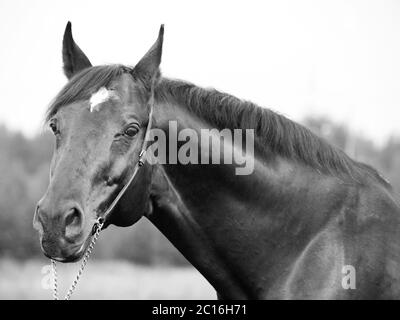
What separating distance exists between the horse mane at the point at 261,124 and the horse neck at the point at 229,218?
0.75 feet

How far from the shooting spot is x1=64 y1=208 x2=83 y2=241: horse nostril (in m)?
4.48

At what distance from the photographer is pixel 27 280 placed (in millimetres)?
39844

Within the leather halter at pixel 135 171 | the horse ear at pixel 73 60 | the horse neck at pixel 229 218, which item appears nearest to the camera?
the leather halter at pixel 135 171

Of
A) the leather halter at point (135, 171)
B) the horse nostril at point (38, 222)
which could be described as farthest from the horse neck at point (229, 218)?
the horse nostril at point (38, 222)

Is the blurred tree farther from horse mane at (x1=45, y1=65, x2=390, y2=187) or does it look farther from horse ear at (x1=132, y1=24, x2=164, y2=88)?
horse ear at (x1=132, y1=24, x2=164, y2=88)

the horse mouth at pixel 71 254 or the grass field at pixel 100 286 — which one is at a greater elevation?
the grass field at pixel 100 286

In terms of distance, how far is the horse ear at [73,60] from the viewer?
214 inches

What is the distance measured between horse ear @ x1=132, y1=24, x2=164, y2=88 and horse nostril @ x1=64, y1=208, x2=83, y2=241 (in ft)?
4.62

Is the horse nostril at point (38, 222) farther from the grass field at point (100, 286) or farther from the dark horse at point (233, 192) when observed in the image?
the grass field at point (100, 286)

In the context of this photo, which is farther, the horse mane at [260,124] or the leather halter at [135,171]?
the horse mane at [260,124]

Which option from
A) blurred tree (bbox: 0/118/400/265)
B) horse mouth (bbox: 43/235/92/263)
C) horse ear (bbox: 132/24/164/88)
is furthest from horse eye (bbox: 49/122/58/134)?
blurred tree (bbox: 0/118/400/265)
